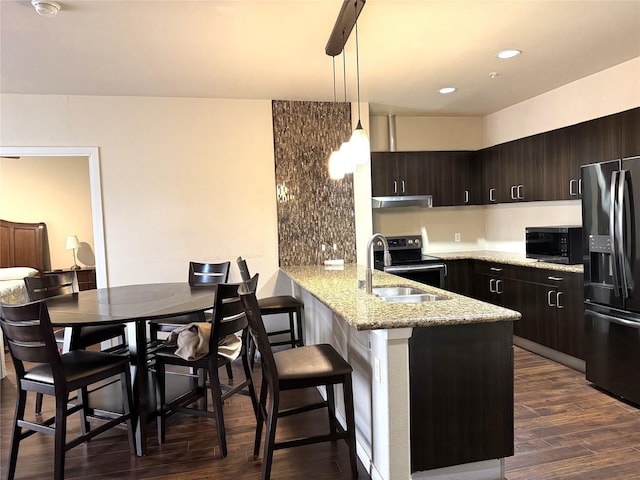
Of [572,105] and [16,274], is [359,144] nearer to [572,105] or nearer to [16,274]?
[572,105]

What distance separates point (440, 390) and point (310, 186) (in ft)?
9.80

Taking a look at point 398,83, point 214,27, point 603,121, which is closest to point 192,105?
point 214,27

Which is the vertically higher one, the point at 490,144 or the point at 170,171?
the point at 490,144

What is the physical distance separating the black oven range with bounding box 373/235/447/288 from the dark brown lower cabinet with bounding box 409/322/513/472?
243 cm

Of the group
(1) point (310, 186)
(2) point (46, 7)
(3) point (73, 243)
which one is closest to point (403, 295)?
(1) point (310, 186)

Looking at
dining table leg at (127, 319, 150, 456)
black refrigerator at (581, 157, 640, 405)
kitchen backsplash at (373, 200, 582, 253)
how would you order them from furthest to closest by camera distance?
1. kitchen backsplash at (373, 200, 582, 253)
2. black refrigerator at (581, 157, 640, 405)
3. dining table leg at (127, 319, 150, 456)

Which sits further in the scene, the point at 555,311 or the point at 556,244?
the point at 556,244

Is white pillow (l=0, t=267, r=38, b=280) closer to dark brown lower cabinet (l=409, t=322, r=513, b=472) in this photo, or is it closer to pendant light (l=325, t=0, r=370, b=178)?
pendant light (l=325, t=0, r=370, b=178)

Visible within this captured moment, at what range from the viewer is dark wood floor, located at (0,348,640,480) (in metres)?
2.33

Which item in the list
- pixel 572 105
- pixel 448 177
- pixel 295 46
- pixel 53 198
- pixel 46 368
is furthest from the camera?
pixel 53 198

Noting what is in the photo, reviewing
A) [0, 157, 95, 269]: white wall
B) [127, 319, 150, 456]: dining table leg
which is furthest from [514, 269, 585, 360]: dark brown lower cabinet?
[0, 157, 95, 269]: white wall

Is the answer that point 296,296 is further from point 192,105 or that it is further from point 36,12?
point 36,12

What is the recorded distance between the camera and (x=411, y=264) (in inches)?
191

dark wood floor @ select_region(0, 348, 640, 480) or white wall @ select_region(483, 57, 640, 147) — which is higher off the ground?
white wall @ select_region(483, 57, 640, 147)
